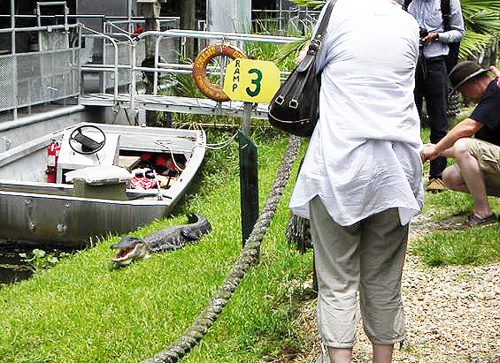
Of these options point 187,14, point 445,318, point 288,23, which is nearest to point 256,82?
point 445,318

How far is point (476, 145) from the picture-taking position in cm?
656

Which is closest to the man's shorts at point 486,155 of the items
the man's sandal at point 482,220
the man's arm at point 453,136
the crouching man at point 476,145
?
the crouching man at point 476,145

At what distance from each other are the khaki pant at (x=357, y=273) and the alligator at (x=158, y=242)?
4.40 meters

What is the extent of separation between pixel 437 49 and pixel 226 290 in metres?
3.79

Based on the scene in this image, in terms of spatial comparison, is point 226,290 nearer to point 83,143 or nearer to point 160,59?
point 83,143

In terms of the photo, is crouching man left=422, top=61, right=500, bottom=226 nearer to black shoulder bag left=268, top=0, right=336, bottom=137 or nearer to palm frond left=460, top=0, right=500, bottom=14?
palm frond left=460, top=0, right=500, bottom=14

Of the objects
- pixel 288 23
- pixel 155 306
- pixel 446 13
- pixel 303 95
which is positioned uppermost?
pixel 446 13

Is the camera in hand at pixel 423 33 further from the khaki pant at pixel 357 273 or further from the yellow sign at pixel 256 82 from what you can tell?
the khaki pant at pixel 357 273

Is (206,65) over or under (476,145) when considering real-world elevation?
over

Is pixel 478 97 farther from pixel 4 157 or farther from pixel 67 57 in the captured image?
pixel 67 57

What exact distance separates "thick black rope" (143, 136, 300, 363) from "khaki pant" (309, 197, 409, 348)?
2.34ft

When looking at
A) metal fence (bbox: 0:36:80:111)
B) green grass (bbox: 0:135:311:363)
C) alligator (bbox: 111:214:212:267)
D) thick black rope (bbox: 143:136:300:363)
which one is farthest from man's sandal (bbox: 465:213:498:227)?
metal fence (bbox: 0:36:80:111)

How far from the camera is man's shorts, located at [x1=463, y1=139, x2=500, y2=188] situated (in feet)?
21.3

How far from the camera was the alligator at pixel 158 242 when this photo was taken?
26.9ft
